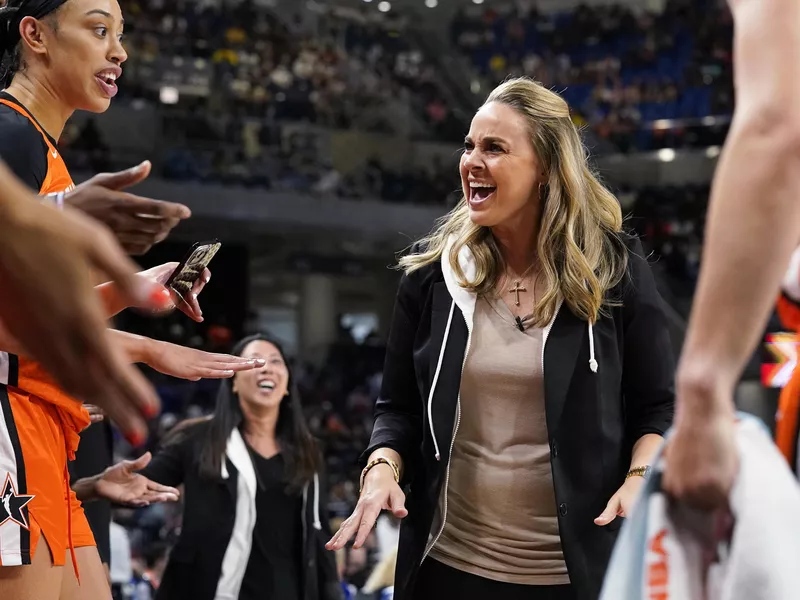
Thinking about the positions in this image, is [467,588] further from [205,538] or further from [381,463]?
[205,538]

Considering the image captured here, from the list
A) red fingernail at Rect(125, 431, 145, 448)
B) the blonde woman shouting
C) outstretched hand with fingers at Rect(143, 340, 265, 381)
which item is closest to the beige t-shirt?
the blonde woman shouting

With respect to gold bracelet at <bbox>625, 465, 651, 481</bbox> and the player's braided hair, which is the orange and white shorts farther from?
gold bracelet at <bbox>625, 465, 651, 481</bbox>

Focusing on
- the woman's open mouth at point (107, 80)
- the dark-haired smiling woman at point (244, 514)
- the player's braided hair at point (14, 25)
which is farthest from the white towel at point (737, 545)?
the dark-haired smiling woman at point (244, 514)

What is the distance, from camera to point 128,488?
3.20 metres

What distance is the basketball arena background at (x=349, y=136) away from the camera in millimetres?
14461

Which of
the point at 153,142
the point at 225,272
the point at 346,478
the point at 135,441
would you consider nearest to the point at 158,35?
the point at 153,142

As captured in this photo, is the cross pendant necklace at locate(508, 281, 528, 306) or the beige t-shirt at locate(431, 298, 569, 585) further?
the cross pendant necklace at locate(508, 281, 528, 306)

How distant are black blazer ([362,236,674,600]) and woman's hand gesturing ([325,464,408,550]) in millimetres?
139

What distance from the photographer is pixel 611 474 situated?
2609mm

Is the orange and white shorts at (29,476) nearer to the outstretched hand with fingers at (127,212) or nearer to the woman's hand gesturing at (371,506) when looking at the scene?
the woman's hand gesturing at (371,506)

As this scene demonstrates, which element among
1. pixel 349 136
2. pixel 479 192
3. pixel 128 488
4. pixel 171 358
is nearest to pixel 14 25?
pixel 171 358

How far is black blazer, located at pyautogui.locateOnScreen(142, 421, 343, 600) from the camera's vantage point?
490 cm

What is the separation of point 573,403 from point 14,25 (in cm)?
166

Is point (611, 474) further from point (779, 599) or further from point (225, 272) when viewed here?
point (225, 272)
